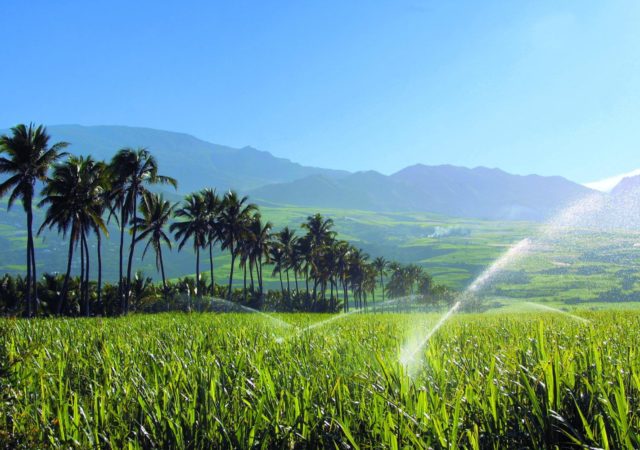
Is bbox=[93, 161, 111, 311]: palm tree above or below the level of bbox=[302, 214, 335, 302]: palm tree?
above

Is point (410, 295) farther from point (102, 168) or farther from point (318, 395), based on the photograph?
point (318, 395)

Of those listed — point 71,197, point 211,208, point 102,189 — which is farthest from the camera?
point 211,208

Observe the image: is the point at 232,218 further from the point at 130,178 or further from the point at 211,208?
the point at 130,178

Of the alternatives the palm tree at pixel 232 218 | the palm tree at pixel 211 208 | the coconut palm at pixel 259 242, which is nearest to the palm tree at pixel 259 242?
the coconut palm at pixel 259 242

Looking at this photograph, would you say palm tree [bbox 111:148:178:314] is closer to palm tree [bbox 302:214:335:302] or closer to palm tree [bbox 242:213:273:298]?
palm tree [bbox 242:213:273:298]

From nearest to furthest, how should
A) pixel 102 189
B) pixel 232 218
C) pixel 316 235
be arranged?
pixel 102 189 < pixel 232 218 < pixel 316 235

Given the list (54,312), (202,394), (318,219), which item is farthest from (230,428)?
(318,219)

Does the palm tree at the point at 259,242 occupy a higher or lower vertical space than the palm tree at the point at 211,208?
lower

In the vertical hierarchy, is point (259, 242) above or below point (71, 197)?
below

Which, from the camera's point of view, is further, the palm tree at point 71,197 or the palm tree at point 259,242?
the palm tree at point 259,242

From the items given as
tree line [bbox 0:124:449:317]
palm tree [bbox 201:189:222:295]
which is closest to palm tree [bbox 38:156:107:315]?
tree line [bbox 0:124:449:317]

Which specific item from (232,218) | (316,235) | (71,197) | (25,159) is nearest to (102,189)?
(71,197)

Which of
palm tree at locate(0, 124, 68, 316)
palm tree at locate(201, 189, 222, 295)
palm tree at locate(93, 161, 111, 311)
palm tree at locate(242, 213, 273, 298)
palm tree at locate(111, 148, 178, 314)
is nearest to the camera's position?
palm tree at locate(0, 124, 68, 316)

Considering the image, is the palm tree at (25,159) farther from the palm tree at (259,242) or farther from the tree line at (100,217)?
the palm tree at (259,242)
